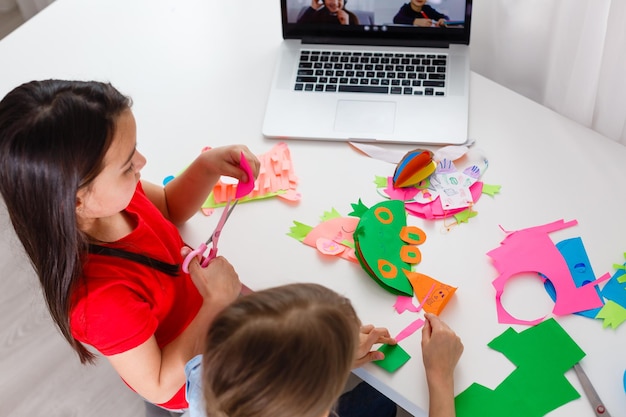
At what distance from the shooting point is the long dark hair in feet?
2.67

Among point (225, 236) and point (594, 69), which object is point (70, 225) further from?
point (594, 69)

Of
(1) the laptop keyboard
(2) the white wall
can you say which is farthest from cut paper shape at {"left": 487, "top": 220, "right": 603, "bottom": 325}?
(2) the white wall

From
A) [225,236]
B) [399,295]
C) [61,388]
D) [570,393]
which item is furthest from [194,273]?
[61,388]

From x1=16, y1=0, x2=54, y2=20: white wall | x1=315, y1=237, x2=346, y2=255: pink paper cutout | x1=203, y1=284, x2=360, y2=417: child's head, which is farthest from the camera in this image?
x1=16, y1=0, x2=54, y2=20: white wall

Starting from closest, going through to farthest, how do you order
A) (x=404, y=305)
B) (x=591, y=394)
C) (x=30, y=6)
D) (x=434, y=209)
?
(x=591, y=394), (x=404, y=305), (x=434, y=209), (x=30, y=6)

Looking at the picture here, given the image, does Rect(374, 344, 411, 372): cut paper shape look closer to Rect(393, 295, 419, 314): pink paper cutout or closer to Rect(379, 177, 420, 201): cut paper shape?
Rect(393, 295, 419, 314): pink paper cutout

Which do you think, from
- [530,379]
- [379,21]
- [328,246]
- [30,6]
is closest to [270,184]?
[328,246]

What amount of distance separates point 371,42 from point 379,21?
4 centimetres

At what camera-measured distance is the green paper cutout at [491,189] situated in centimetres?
109

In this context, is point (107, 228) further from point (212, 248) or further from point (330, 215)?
point (330, 215)

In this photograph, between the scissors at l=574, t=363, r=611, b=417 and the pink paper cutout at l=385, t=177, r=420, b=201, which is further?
the pink paper cutout at l=385, t=177, r=420, b=201

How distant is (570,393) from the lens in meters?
0.87

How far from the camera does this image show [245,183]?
1.10 meters

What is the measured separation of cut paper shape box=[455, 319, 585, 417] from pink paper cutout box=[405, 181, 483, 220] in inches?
8.4
